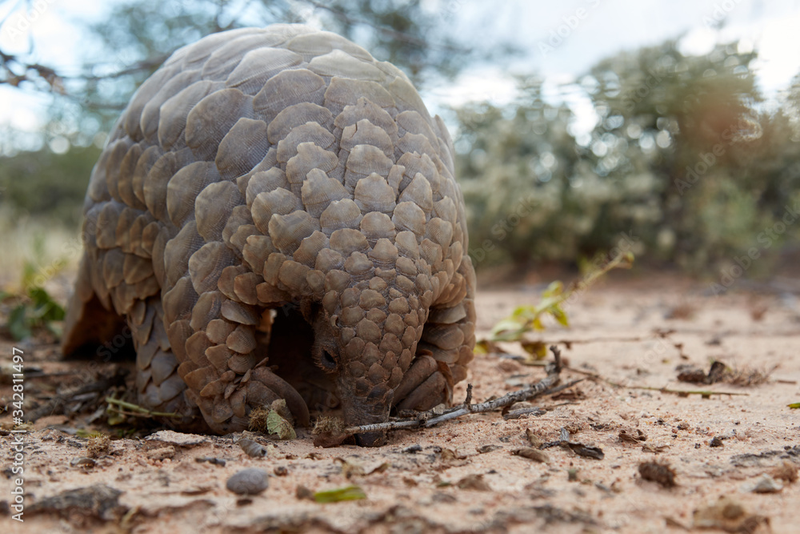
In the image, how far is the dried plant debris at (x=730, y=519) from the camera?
1636mm

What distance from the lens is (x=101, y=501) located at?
1.80 metres

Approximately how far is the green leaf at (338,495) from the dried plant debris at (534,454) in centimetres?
68

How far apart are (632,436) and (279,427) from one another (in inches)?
55.4

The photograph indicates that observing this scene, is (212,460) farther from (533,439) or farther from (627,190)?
(627,190)

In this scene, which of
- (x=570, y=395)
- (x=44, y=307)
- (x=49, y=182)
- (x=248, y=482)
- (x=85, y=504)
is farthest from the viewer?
(x=49, y=182)

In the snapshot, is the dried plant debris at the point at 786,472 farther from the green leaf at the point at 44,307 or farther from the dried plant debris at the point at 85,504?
the green leaf at the point at 44,307

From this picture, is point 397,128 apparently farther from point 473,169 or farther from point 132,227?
point 473,169

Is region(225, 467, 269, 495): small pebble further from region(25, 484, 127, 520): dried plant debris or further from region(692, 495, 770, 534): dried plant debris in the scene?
region(692, 495, 770, 534): dried plant debris

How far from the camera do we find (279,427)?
101 inches

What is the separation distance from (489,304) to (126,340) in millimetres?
5156

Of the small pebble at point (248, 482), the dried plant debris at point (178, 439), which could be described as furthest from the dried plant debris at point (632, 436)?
the dried plant debris at point (178, 439)

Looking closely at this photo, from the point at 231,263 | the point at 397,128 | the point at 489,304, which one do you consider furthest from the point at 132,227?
the point at 489,304

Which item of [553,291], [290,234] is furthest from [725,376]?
[290,234]

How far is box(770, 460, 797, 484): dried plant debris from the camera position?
77.0 inches
